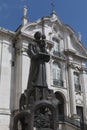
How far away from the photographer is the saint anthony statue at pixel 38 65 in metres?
7.30

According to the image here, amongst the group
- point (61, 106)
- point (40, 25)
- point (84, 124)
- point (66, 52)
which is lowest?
point (84, 124)

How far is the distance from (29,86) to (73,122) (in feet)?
50.3

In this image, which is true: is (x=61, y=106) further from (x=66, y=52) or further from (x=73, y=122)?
(x=66, y=52)

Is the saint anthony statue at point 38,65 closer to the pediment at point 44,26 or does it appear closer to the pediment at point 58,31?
the pediment at point 44,26

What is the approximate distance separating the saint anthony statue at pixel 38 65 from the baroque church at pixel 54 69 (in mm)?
12684

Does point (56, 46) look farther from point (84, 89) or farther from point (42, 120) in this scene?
point (42, 120)

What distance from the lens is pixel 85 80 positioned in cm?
2789

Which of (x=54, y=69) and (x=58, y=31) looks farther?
(x=58, y=31)

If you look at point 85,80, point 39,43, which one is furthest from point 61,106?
point 39,43

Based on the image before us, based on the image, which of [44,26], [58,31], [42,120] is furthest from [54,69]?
[42,120]

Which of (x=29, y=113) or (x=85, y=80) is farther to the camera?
(x=85, y=80)

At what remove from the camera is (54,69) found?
84.1 ft

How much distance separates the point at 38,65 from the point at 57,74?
18.2 m

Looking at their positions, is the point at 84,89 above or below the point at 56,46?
below
